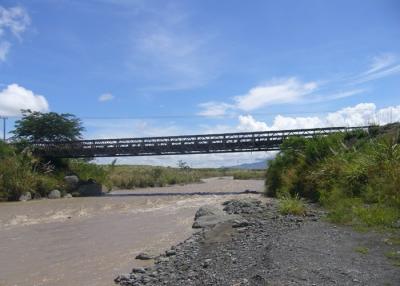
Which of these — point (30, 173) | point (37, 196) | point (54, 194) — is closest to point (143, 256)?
point (37, 196)

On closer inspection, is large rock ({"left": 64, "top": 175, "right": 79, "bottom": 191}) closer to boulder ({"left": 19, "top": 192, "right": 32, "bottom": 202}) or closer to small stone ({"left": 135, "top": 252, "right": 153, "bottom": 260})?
boulder ({"left": 19, "top": 192, "right": 32, "bottom": 202})

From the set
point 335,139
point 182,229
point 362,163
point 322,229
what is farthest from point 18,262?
point 335,139

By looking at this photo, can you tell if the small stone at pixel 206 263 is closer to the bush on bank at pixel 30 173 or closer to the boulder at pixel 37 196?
the bush on bank at pixel 30 173

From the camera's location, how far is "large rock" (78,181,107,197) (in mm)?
50125

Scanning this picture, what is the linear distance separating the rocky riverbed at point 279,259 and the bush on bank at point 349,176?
1.16 metres

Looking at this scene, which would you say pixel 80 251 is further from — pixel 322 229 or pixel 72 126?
pixel 72 126

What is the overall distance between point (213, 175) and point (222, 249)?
9743 cm

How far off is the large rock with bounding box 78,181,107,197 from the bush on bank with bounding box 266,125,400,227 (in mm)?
26745

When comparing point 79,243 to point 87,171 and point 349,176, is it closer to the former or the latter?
point 349,176

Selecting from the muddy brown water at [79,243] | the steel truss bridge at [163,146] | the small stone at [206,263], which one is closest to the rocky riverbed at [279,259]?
the small stone at [206,263]

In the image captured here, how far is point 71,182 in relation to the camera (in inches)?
1955

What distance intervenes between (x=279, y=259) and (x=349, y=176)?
9408mm

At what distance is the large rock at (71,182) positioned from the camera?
4923cm

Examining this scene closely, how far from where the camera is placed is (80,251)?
15281mm
